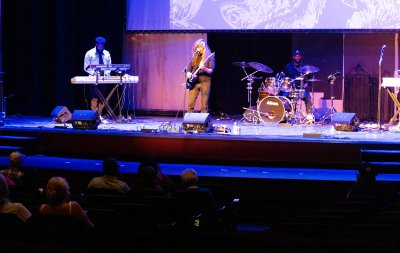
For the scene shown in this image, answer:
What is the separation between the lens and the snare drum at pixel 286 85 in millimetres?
11844

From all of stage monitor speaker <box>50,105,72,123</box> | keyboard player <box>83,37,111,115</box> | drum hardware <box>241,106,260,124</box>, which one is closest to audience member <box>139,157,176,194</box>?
stage monitor speaker <box>50,105,72,123</box>

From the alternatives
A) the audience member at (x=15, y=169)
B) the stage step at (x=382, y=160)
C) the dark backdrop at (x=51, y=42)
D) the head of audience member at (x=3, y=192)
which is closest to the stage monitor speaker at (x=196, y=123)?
A: the stage step at (x=382, y=160)

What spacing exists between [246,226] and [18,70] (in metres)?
8.71

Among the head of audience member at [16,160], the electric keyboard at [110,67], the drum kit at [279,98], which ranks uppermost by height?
the electric keyboard at [110,67]

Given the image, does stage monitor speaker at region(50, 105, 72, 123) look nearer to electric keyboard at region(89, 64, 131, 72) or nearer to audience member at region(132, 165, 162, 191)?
electric keyboard at region(89, 64, 131, 72)

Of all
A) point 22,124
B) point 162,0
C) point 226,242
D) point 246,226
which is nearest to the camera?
point 226,242

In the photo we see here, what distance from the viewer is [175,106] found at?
14133 millimetres

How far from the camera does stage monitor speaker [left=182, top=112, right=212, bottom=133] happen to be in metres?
9.80

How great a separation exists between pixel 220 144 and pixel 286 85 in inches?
120

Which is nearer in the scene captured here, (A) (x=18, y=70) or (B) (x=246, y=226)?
(B) (x=246, y=226)

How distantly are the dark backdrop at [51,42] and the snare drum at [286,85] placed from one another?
3.74 meters

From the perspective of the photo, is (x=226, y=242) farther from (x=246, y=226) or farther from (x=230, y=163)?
(x=230, y=163)

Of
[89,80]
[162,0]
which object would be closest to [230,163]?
[89,80]

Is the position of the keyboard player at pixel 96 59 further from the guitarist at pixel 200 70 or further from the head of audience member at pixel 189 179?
the head of audience member at pixel 189 179
